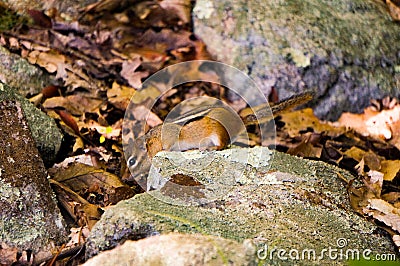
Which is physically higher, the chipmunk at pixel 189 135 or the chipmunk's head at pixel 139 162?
the chipmunk at pixel 189 135

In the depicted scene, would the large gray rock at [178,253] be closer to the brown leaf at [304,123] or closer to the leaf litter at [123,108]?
the leaf litter at [123,108]

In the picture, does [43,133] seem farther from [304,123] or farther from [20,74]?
[304,123]

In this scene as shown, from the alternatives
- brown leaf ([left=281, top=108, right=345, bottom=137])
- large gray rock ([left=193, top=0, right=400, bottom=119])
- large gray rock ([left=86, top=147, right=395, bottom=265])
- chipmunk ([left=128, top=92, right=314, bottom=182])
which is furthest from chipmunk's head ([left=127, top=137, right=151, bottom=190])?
large gray rock ([left=193, top=0, right=400, bottom=119])

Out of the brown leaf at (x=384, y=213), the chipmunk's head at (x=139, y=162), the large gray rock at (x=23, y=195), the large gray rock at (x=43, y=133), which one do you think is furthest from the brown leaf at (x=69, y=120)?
the brown leaf at (x=384, y=213)

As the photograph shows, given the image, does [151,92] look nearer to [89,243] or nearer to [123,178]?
[123,178]

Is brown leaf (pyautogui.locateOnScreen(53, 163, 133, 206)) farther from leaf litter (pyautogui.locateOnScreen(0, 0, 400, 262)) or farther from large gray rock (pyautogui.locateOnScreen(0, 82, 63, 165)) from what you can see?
large gray rock (pyautogui.locateOnScreen(0, 82, 63, 165))

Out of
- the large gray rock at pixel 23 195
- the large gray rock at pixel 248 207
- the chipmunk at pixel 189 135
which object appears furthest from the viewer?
the chipmunk at pixel 189 135
